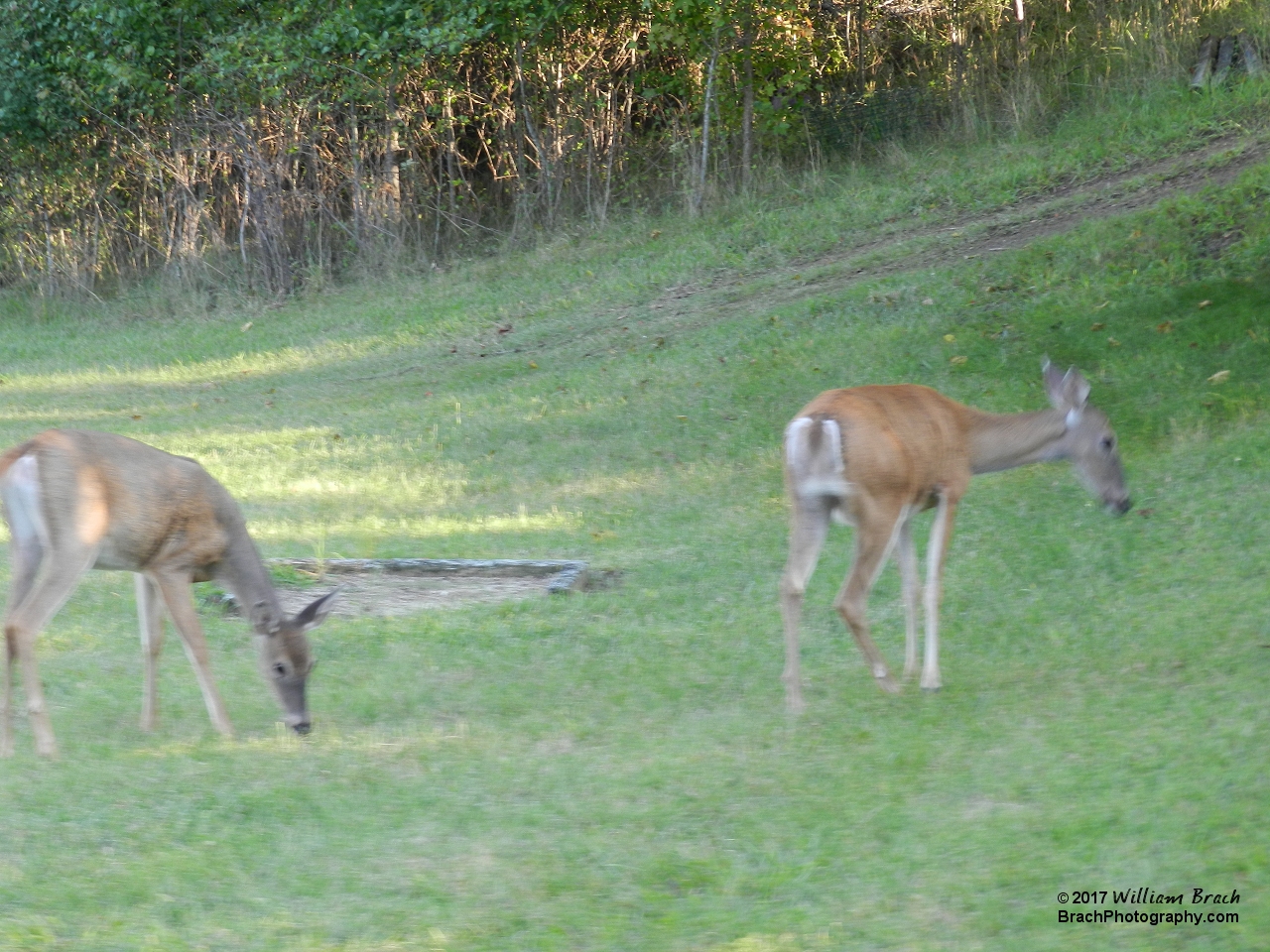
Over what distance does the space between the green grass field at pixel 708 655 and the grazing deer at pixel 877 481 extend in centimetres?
34

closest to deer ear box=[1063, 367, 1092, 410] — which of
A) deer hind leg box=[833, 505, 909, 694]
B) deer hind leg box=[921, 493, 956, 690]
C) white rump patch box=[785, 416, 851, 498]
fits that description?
deer hind leg box=[921, 493, 956, 690]

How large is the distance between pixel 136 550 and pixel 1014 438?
4056mm

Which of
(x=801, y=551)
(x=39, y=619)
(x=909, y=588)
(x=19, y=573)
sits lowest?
(x=909, y=588)

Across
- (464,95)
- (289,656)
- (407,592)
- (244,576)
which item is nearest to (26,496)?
(244,576)

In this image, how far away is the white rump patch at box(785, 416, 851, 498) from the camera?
6.15m

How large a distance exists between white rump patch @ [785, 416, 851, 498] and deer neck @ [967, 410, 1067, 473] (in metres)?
0.98

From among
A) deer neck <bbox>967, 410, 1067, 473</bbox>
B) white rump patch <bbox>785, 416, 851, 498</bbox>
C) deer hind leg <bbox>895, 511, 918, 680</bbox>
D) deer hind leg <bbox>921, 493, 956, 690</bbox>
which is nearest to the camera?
white rump patch <bbox>785, 416, 851, 498</bbox>

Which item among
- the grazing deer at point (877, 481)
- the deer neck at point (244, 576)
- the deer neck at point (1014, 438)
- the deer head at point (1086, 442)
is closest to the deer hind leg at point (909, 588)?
the grazing deer at point (877, 481)

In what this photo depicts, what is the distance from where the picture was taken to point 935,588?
6.53 meters

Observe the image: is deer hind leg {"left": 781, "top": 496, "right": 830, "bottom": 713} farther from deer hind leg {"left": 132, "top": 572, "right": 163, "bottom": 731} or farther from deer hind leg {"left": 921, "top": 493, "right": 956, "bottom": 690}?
deer hind leg {"left": 132, "top": 572, "right": 163, "bottom": 731}

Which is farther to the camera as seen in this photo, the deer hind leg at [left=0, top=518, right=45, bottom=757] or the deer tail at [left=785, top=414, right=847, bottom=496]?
the deer tail at [left=785, top=414, right=847, bottom=496]

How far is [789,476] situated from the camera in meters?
6.27

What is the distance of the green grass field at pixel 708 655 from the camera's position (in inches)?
163

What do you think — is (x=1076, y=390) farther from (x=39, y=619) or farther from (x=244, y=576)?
(x=39, y=619)
